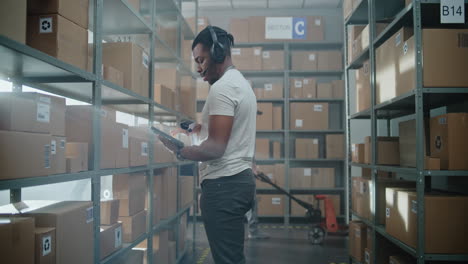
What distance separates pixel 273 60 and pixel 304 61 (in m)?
0.50

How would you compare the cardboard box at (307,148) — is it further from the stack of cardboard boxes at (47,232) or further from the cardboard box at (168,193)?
the stack of cardboard boxes at (47,232)

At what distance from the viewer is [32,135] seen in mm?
1328

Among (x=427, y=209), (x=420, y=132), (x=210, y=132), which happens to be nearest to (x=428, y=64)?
(x=420, y=132)

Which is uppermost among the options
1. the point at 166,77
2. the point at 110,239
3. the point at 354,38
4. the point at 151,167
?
the point at 354,38

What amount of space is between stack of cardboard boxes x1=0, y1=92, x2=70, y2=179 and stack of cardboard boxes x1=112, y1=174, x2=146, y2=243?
872 mm

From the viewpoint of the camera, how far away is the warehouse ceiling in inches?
244

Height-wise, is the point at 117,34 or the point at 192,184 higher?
the point at 117,34

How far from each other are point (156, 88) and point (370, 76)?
170cm

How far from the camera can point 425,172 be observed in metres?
2.01

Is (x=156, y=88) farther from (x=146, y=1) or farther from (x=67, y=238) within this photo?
(x=67, y=238)

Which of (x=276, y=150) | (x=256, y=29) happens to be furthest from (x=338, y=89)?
(x=256, y=29)

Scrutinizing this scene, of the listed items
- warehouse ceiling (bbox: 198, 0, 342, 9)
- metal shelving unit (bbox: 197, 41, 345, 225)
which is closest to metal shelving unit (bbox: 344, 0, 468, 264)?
metal shelving unit (bbox: 197, 41, 345, 225)

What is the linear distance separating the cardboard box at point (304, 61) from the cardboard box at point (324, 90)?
31 centimetres

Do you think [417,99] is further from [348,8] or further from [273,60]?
[273,60]
